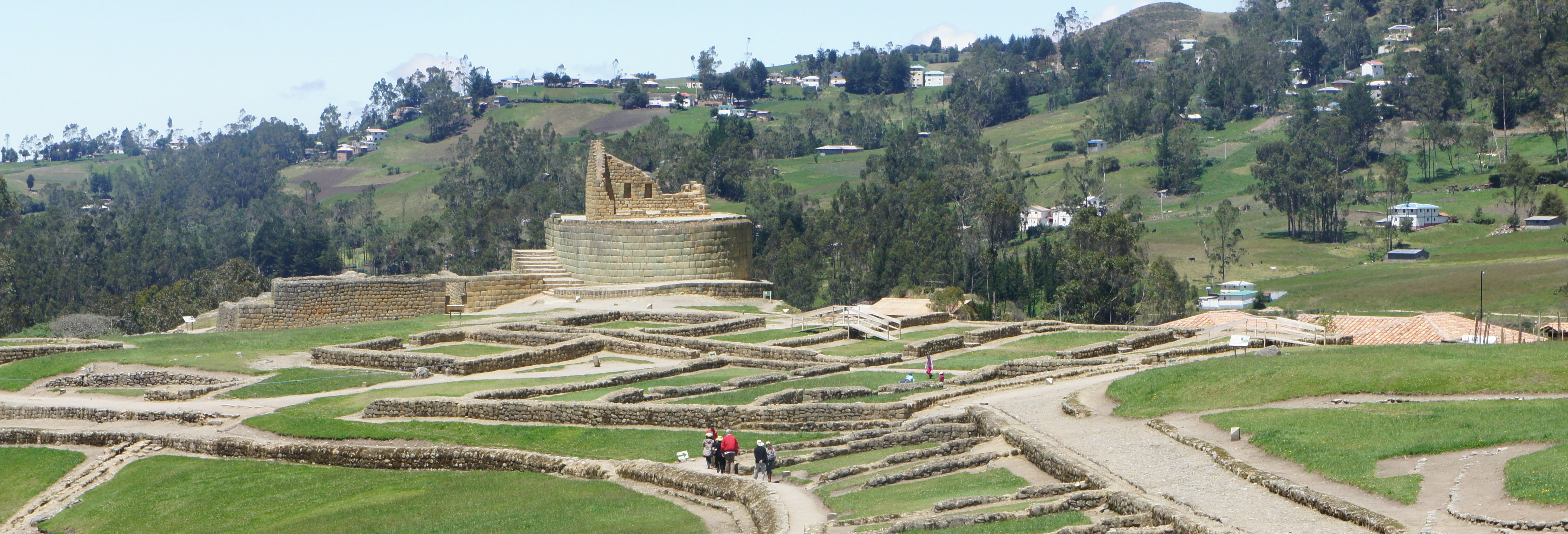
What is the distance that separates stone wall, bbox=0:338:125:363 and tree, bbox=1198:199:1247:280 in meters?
61.2

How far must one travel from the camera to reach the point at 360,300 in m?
41.6

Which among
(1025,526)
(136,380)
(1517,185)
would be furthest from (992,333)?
(1517,185)

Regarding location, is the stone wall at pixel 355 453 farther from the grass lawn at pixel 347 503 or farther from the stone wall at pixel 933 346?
the stone wall at pixel 933 346

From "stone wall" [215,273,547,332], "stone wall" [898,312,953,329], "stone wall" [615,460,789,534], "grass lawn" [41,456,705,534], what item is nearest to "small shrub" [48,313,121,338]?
"stone wall" [215,273,547,332]

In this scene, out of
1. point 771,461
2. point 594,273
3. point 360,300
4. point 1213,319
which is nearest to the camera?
point 771,461

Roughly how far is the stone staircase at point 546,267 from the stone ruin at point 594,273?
0.04 m

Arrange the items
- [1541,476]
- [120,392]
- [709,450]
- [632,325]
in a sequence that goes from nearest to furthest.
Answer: [1541,476]
[709,450]
[120,392]
[632,325]

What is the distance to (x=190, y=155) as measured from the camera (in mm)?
186250

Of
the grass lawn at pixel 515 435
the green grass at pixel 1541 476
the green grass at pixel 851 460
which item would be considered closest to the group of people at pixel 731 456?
the green grass at pixel 851 460

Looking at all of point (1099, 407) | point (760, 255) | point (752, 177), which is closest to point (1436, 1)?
point (752, 177)

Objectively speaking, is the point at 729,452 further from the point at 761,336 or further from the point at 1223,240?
the point at 1223,240

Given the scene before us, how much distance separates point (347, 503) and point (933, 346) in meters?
15.4

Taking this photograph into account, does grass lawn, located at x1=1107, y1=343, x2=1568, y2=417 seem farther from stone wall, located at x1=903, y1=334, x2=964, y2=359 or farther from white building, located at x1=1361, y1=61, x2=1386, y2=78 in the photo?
white building, located at x1=1361, y1=61, x2=1386, y2=78

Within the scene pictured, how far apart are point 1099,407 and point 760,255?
58.9 metres
